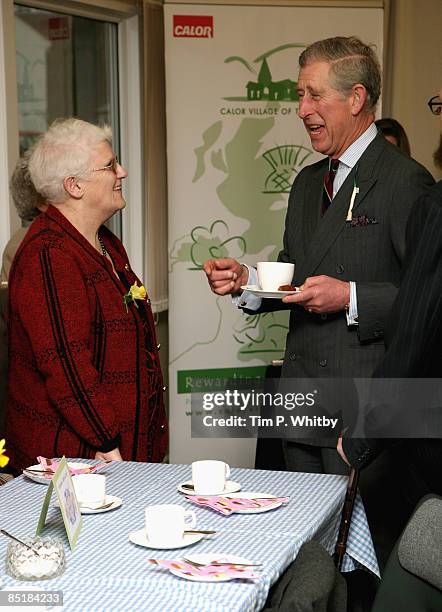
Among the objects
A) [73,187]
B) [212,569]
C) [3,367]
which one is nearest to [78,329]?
[73,187]

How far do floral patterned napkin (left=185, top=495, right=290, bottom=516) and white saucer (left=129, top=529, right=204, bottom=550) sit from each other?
0.15 metres

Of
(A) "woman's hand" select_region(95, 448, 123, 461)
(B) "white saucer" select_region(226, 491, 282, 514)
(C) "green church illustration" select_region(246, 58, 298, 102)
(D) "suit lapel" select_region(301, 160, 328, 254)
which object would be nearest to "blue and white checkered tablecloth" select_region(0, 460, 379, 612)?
(B) "white saucer" select_region(226, 491, 282, 514)

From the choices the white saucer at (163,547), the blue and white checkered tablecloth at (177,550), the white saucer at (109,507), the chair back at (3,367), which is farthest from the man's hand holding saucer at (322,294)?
the chair back at (3,367)

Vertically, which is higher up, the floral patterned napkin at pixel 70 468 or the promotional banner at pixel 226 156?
the promotional banner at pixel 226 156

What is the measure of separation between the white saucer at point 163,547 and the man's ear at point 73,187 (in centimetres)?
126

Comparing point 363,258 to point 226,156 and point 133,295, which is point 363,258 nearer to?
point 133,295

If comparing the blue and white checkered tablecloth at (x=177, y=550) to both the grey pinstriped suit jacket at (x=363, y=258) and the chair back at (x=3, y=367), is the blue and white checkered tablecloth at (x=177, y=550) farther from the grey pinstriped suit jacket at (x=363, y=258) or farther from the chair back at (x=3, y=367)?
the chair back at (x=3, y=367)

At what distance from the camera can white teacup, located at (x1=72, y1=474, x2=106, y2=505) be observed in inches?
74.6

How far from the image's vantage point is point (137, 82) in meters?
5.01

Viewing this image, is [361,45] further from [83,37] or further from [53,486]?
[83,37]

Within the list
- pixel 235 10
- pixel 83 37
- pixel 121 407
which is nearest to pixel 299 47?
pixel 235 10

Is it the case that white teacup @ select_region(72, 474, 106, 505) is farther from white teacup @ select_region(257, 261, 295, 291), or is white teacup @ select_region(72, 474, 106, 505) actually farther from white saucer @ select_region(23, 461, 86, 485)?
white teacup @ select_region(257, 261, 295, 291)

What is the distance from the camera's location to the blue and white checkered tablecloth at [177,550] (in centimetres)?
145

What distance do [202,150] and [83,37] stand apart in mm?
979
